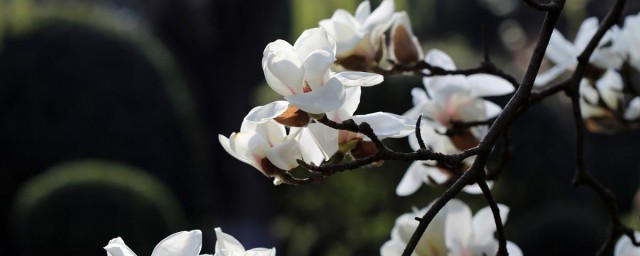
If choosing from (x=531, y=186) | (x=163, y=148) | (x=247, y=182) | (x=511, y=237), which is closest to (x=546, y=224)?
(x=511, y=237)

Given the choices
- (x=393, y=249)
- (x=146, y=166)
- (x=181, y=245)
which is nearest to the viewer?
(x=181, y=245)

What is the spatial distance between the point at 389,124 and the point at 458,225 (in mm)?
223

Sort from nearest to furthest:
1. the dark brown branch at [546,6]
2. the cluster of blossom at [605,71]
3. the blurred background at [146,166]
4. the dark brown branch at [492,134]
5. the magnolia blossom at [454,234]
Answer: the dark brown branch at [492,134]
the dark brown branch at [546,6]
the magnolia blossom at [454,234]
the cluster of blossom at [605,71]
the blurred background at [146,166]

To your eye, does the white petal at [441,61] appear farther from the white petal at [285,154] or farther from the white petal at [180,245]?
the white petal at [180,245]

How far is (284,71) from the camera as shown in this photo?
619mm

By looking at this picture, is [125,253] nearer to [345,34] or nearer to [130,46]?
[345,34]

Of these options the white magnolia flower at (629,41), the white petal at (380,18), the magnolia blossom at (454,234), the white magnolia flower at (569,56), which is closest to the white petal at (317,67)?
the magnolia blossom at (454,234)

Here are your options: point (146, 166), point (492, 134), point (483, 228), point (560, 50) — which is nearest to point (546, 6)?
point (492, 134)

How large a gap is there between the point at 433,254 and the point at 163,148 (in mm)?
3759

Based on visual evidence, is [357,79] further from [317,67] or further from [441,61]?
[441,61]

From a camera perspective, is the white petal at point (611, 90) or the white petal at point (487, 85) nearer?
the white petal at point (487, 85)

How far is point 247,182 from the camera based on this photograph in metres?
7.24

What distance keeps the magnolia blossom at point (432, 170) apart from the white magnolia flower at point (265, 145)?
28cm

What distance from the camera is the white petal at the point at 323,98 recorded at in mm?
611
